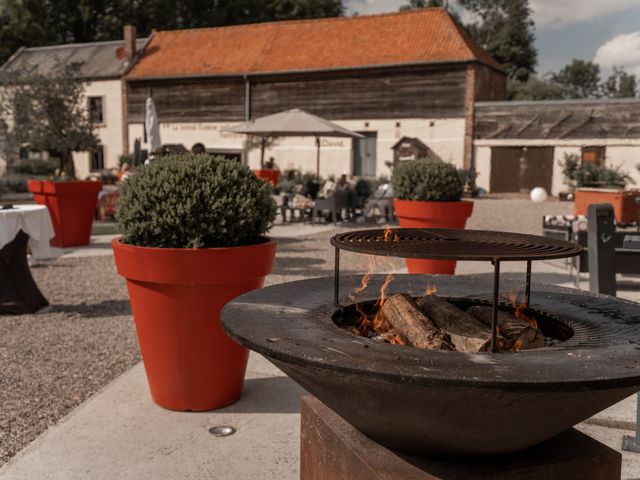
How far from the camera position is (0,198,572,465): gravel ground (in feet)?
11.9

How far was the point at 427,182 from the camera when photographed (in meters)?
6.64

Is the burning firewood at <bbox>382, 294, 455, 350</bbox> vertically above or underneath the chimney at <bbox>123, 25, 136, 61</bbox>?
underneath

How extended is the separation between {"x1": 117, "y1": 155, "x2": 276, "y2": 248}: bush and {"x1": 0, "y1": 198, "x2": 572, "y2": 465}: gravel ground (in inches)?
46.6

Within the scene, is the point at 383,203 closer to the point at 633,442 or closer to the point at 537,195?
the point at 537,195

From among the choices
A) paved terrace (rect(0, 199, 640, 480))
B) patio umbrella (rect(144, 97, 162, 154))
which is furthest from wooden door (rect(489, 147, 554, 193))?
paved terrace (rect(0, 199, 640, 480))

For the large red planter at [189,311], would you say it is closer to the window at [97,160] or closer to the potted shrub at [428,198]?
the potted shrub at [428,198]

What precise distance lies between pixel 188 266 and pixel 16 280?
3365 mm

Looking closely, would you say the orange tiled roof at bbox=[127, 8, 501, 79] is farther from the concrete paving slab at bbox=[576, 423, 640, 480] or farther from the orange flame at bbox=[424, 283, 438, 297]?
the orange flame at bbox=[424, 283, 438, 297]

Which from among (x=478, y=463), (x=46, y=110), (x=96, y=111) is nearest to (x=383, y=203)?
(x=478, y=463)

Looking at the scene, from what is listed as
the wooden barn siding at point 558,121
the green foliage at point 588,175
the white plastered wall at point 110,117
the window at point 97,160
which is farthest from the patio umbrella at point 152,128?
the window at point 97,160

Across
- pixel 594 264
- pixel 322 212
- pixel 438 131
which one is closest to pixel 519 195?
pixel 438 131

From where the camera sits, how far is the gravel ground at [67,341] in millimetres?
3634

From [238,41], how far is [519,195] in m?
15.0

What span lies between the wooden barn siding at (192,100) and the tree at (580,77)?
2202 inches
